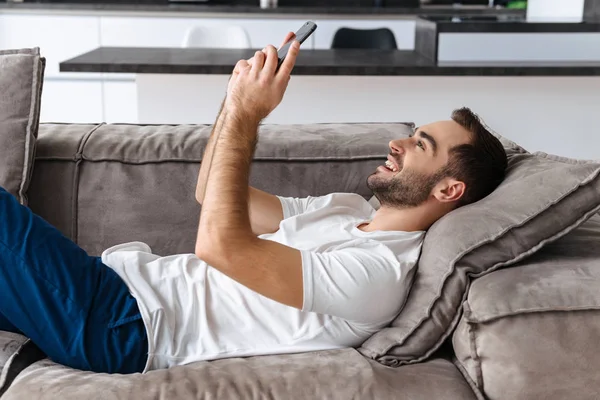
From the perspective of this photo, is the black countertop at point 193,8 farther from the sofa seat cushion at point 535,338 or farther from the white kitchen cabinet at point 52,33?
the sofa seat cushion at point 535,338

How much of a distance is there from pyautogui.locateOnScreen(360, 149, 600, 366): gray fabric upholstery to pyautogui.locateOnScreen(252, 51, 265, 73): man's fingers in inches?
18.9

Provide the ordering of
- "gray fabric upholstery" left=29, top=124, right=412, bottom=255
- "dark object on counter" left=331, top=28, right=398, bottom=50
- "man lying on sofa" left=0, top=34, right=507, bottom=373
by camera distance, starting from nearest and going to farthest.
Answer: "man lying on sofa" left=0, top=34, right=507, bottom=373 < "gray fabric upholstery" left=29, top=124, right=412, bottom=255 < "dark object on counter" left=331, top=28, right=398, bottom=50

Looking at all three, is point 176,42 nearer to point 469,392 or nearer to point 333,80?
point 333,80

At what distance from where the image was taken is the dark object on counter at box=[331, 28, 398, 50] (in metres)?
4.16

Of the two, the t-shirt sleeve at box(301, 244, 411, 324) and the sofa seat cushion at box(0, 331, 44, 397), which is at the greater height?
the t-shirt sleeve at box(301, 244, 411, 324)

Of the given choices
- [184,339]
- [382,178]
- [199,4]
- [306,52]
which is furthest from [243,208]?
[199,4]

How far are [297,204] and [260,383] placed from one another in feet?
1.93

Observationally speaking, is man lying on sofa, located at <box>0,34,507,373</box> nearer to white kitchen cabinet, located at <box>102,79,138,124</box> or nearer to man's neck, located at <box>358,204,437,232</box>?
man's neck, located at <box>358,204,437,232</box>

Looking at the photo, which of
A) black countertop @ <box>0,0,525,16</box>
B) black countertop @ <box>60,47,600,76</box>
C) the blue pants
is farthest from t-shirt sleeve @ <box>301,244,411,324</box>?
black countertop @ <box>0,0,525,16</box>

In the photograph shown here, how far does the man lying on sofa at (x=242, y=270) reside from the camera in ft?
4.61

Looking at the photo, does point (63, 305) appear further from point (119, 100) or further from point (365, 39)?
point (119, 100)

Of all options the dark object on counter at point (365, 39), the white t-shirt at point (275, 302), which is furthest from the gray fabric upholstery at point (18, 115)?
the dark object on counter at point (365, 39)

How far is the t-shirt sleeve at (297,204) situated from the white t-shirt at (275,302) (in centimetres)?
18

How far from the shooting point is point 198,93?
3.13 m
